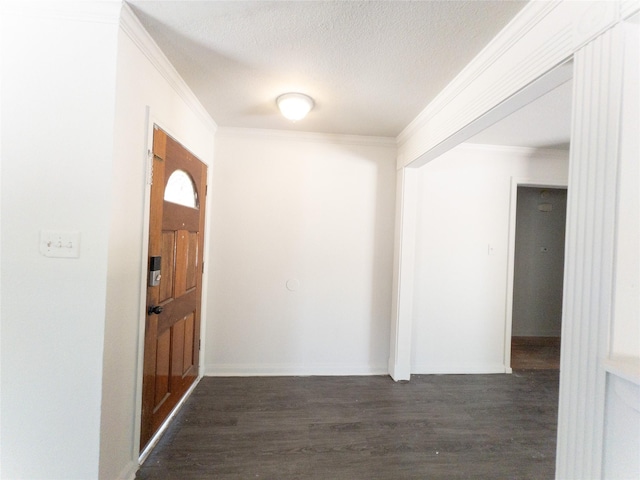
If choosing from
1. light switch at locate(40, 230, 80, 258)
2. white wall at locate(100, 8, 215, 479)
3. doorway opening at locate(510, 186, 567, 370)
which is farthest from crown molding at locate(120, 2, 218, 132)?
doorway opening at locate(510, 186, 567, 370)

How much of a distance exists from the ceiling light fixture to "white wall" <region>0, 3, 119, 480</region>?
977 millimetres

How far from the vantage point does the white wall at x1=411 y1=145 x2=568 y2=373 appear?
108 inches

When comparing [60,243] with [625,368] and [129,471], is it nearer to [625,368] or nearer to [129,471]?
[129,471]

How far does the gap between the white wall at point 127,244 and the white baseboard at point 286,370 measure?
1.09 meters

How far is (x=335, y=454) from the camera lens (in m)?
1.66

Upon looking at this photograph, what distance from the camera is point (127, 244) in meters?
1.34

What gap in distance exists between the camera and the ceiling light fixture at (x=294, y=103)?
1.88m

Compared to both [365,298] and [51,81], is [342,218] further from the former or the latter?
[51,81]

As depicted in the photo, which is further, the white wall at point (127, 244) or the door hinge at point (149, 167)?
the door hinge at point (149, 167)

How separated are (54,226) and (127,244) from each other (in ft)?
0.90

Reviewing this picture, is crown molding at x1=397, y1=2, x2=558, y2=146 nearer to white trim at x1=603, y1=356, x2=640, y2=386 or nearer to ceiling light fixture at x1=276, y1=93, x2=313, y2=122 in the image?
ceiling light fixture at x1=276, y1=93, x2=313, y2=122

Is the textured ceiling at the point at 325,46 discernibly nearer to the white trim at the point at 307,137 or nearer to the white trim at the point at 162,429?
the white trim at the point at 307,137

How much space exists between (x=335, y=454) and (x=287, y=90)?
95.9 inches

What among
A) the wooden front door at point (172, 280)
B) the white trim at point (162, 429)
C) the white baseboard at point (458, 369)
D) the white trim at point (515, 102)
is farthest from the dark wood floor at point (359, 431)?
the white trim at point (515, 102)
